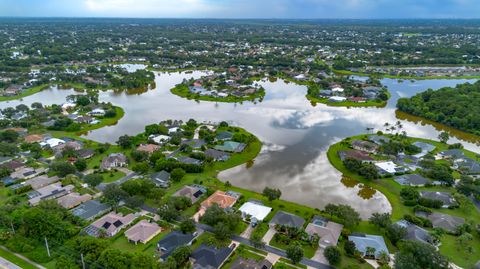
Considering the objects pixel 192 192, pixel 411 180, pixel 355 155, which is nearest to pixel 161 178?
pixel 192 192

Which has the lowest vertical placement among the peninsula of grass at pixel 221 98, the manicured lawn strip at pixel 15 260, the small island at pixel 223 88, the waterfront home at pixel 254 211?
the manicured lawn strip at pixel 15 260

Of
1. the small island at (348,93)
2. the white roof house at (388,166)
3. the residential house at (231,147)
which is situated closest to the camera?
the white roof house at (388,166)

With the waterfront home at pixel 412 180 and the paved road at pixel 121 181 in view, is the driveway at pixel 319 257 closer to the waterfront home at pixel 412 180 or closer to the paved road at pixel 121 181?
the waterfront home at pixel 412 180

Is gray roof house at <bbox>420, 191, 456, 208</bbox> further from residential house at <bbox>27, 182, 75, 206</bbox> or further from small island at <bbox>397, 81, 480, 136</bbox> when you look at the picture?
residential house at <bbox>27, 182, 75, 206</bbox>

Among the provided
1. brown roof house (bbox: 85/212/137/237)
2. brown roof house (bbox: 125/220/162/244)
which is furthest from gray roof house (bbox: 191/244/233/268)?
brown roof house (bbox: 85/212/137/237)

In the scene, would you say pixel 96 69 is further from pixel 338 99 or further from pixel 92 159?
pixel 338 99

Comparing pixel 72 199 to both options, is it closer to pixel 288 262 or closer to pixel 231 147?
pixel 231 147

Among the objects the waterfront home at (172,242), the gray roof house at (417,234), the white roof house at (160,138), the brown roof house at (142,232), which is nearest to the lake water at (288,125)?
the gray roof house at (417,234)
